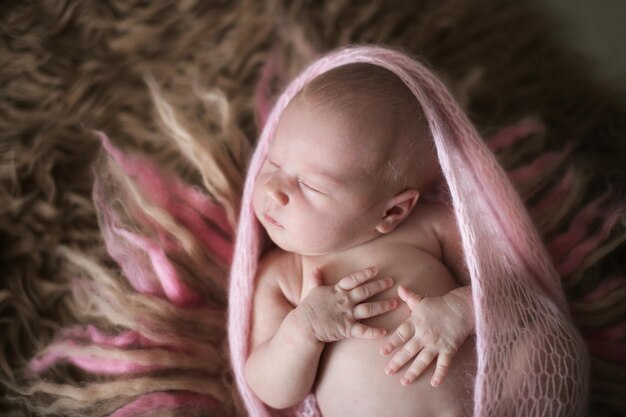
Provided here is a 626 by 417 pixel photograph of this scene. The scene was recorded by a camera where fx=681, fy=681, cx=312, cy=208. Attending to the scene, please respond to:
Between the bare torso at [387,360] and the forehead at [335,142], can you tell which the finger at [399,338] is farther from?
the forehead at [335,142]

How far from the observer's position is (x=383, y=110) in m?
0.78

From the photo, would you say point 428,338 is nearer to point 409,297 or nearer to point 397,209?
point 409,297

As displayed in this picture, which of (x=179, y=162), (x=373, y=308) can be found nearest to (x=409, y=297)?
(x=373, y=308)

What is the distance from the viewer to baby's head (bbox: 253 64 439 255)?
775 mm

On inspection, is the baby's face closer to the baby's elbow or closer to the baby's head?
the baby's head

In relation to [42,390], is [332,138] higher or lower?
higher

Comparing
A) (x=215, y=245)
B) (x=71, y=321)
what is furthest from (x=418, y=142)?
(x=71, y=321)

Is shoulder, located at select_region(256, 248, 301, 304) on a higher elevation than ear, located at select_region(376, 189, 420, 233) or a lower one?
lower

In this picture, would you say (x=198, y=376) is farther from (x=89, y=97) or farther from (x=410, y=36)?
(x=410, y=36)

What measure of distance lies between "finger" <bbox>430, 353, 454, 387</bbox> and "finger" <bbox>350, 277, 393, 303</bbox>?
10 centimetres

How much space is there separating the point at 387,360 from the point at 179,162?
0.49m

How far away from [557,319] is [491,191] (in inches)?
6.9

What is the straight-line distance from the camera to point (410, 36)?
46.1 inches

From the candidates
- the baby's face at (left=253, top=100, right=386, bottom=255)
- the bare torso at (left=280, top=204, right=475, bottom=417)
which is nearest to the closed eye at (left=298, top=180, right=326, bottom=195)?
the baby's face at (left=253, top=100, right=386, bottom=255)
